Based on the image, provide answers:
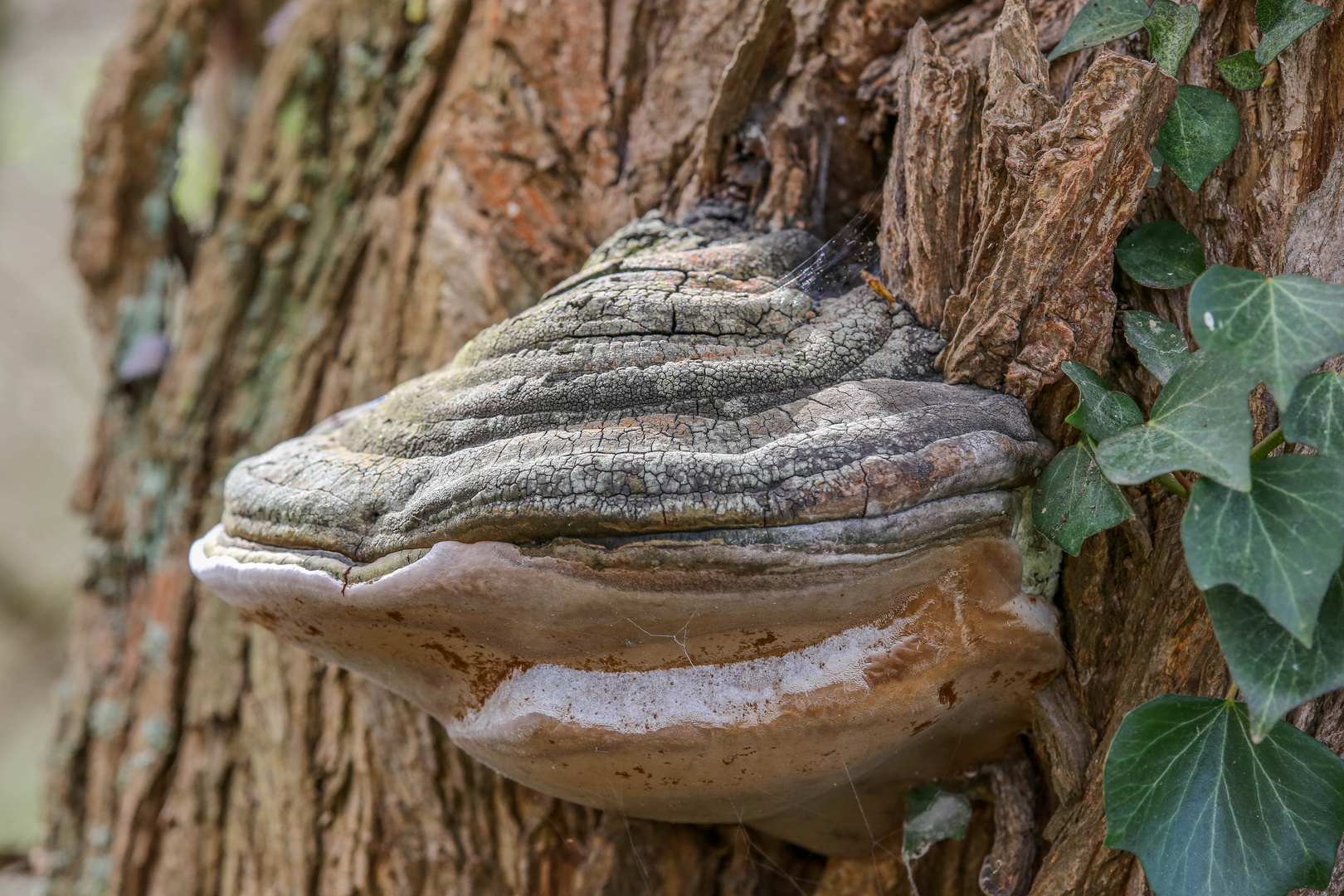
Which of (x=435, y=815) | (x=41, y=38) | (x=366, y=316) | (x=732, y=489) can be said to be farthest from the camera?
(x=41, y=38)

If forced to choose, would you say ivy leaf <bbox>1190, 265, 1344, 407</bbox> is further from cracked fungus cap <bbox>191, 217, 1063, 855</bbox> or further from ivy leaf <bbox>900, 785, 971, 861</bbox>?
ivy leaf <bbox>900, 785, 971, 861</bbox>

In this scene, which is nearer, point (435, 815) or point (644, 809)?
point (644, 809)

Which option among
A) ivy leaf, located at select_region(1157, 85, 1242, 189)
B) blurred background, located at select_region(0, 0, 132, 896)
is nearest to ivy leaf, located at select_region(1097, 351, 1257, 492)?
ivy leaf, located at select_region(1157, 85, 1242, 189)

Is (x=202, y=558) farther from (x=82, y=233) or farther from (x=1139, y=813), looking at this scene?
(x=82, y=233)

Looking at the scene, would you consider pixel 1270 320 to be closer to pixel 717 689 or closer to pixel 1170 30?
pixel 1170 30

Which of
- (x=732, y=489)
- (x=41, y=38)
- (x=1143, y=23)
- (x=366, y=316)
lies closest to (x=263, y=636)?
(x=366, y=316)

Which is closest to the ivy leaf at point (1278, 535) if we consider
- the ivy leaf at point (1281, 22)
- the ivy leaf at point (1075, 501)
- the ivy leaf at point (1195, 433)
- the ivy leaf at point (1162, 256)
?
the ivy leaf at point (1195, 433)

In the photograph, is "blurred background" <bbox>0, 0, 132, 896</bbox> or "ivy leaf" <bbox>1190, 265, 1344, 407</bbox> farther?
"blurred background" <bbox>0, 0, 132, 896</bbox>

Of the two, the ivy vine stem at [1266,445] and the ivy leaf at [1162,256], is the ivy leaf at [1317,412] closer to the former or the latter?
the ivy vine stem at [1266,445]
